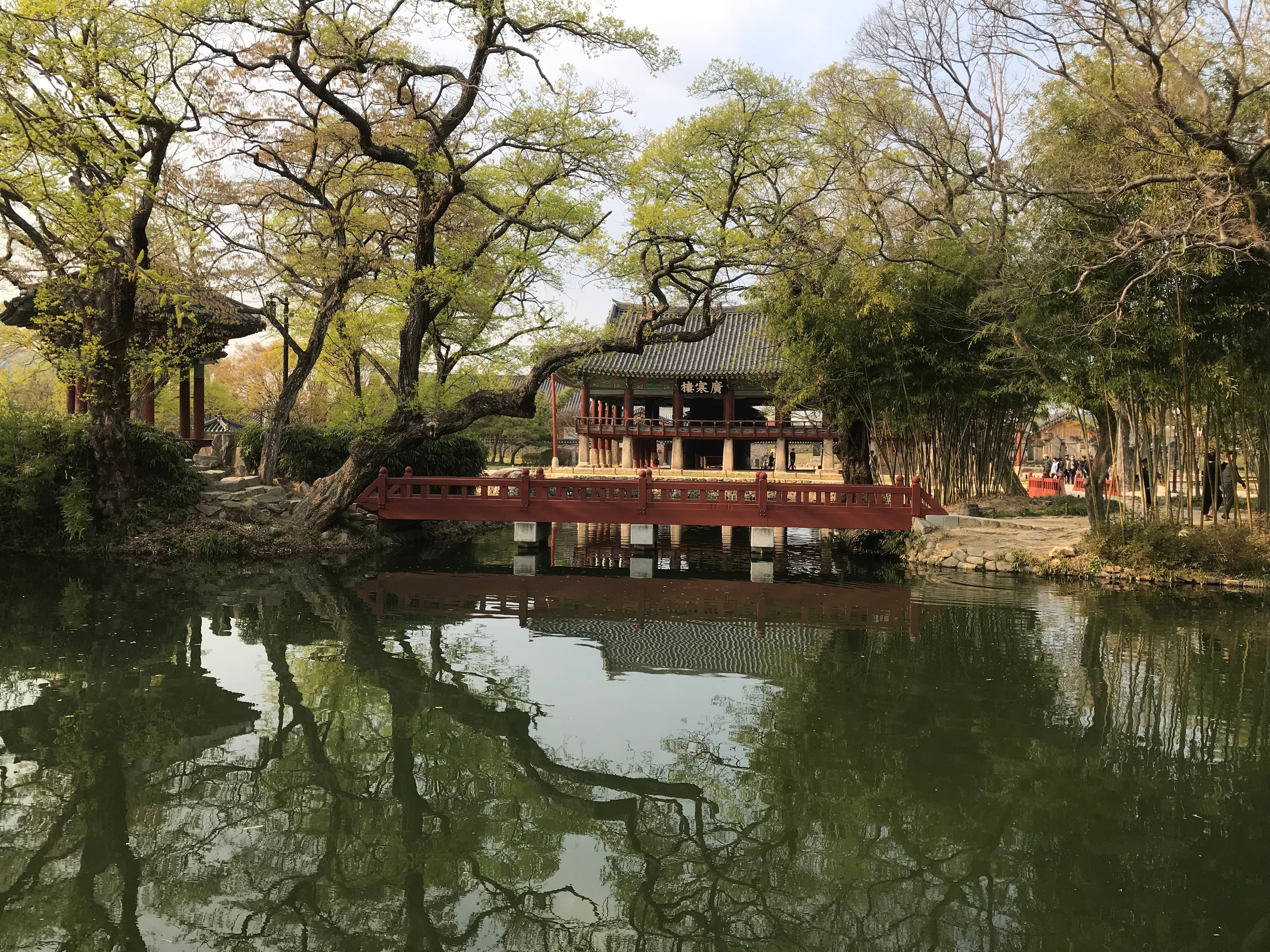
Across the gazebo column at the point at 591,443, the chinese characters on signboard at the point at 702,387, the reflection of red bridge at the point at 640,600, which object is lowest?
the reflection of red bridge at the point at 640,600

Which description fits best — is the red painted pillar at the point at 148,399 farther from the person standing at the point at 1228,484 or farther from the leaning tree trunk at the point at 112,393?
the person standing at the point at 1228,484

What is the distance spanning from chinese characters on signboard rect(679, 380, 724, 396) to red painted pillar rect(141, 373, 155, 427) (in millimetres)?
14135

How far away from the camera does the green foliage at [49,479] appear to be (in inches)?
478

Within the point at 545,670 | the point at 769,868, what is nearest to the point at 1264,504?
the point at 545,670

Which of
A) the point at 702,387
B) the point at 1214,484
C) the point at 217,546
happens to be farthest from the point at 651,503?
the point at 702,387

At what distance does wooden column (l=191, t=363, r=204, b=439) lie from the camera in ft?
57.0

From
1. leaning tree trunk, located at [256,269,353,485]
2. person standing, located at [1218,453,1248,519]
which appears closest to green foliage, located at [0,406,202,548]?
leaning tree trunk, located at [256,269,353,485]

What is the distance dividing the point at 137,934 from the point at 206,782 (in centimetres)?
149

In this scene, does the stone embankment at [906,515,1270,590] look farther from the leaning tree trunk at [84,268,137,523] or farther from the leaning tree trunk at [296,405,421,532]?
the leaning tree trunk at [84,268,137,523]

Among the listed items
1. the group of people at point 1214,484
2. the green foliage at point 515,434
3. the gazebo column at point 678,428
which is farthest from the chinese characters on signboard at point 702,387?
the group of people at point 1214,484

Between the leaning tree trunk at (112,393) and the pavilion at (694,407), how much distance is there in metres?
12.8

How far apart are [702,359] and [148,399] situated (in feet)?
48.8

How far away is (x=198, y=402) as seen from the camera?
17750 millimetres

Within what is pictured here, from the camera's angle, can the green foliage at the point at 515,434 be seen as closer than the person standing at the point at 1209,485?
No
